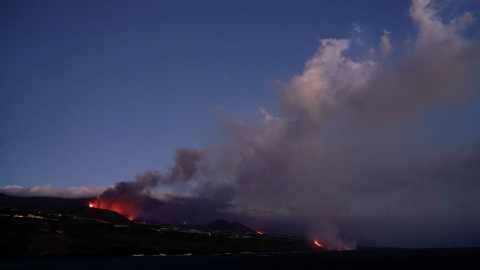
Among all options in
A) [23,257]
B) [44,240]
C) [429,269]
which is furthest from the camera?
[44,240]

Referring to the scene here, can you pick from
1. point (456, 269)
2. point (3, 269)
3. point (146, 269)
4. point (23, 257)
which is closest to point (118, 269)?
point (146, 269)

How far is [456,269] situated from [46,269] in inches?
6628

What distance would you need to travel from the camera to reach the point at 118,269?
122 metres

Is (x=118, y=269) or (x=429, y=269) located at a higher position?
(x=429, y=269)

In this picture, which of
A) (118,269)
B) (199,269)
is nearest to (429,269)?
(199,269)

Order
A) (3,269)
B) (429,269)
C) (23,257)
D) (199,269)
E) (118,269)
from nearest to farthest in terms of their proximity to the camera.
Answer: (3,269) < (118,269) < (199,269) < (429,269) < (23,257)

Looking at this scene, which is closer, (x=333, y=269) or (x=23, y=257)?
(x=333, y=269)

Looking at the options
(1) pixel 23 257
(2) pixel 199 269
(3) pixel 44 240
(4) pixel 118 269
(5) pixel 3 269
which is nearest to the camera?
(5) pixel 3 269

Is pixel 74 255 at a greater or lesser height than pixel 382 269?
lesser

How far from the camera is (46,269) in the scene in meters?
113

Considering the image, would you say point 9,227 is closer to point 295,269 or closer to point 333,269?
point 295,269

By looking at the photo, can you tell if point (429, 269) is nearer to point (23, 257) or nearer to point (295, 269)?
point (295, 269)

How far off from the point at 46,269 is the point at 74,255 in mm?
93694

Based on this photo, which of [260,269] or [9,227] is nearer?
[260,269]
